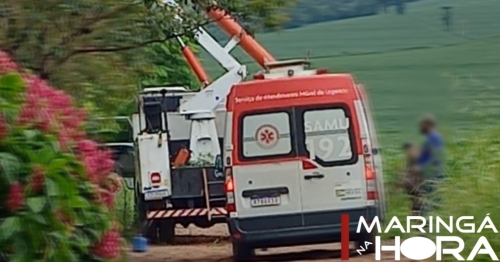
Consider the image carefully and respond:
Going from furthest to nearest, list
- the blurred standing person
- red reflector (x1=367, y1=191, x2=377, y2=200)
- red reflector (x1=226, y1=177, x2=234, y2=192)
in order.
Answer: red reflector (x1=226, y1=177, x2=234, y2=192) < red reflector (x1=367, y1=191, x2=377, y2=200) < the blurred standing person

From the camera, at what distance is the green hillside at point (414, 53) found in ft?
38.7

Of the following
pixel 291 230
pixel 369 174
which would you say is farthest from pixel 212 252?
pixel 369 174

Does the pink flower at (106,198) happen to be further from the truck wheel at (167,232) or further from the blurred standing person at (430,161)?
the truck wheel at (167,232)


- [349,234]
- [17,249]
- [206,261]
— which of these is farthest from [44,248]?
[206,261]

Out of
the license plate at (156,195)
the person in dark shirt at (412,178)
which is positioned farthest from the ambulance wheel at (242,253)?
the license plate at (156,195)

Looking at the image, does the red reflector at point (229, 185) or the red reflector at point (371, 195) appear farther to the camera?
the red reflector at point (229, 185)

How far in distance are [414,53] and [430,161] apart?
8.94 feet

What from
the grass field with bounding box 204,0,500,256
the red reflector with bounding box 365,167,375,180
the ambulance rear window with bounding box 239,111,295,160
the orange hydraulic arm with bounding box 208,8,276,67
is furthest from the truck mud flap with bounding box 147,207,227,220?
the red reflector with bounding box 365,167,375,180

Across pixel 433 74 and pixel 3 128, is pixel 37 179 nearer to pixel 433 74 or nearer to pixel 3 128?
pixel 3 128

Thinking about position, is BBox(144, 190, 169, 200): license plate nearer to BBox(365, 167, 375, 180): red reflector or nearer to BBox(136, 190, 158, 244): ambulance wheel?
BBox(136, 190, 158, 244): ambulance wheel

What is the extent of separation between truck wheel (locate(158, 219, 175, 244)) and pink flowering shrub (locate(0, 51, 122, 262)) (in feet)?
38.3

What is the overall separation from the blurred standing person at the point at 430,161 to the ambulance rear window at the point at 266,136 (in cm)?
194

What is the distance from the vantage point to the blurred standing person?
10500 millimetres

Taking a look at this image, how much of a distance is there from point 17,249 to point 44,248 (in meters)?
0.17
